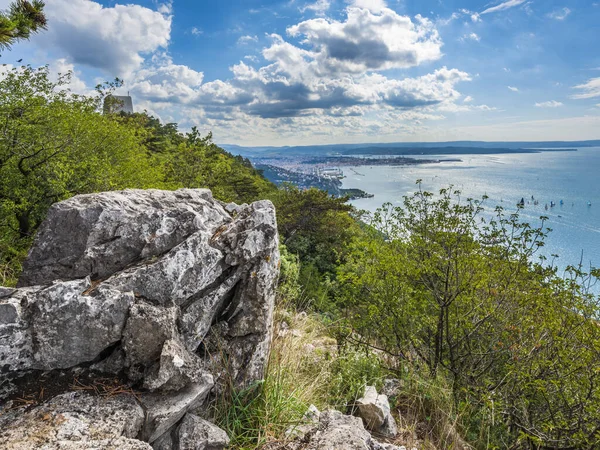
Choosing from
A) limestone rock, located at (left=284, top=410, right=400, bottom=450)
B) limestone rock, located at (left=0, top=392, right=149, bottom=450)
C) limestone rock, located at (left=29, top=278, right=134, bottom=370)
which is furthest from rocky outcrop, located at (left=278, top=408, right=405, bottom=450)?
limestone rock, located at (left=29, top=278, right=134, bottom=370)

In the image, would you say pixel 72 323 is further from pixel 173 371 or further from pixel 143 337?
pixel 173 371

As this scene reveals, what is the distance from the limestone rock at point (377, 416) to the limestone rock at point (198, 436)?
5.45 feet

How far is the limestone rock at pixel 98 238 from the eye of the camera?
336 centimetres

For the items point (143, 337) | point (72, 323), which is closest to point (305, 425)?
point (143, 337)

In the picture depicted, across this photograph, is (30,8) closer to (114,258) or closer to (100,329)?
(114,258)

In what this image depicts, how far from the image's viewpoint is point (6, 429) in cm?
209

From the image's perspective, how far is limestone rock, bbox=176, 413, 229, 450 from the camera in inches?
98.2

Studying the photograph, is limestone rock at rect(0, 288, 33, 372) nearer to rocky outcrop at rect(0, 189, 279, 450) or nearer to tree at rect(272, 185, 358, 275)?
rocky outcrop at rect(0, 189, 279, 450)

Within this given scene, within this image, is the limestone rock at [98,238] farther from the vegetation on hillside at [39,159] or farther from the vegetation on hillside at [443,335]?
the vegetation on hillside at [39,159]

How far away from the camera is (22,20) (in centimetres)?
661

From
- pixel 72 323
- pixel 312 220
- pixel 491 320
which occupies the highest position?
pixel 72 323

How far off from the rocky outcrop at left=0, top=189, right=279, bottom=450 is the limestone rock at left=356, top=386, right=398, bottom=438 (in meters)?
1.24

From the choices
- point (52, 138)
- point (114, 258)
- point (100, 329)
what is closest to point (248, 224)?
point (114, 258)

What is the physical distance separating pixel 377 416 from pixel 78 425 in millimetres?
2703
